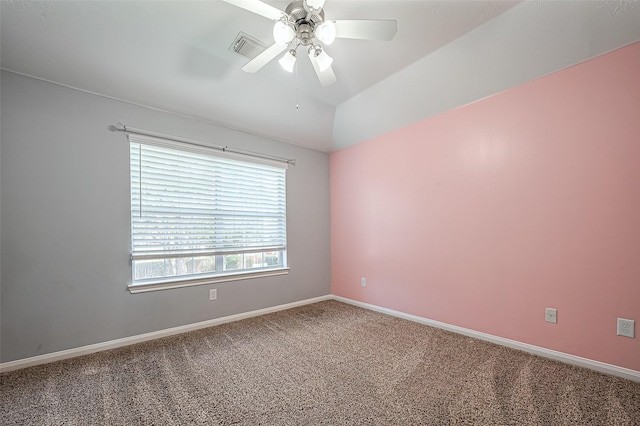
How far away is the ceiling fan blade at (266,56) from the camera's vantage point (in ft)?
5.62

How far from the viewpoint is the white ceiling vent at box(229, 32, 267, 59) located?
1.96 meters

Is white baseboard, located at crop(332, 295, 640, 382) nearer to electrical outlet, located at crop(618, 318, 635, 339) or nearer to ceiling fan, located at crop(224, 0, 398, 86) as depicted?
electrical outlet, located at crop(618, 318, 635, 339)

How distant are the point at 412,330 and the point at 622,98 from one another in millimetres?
2599

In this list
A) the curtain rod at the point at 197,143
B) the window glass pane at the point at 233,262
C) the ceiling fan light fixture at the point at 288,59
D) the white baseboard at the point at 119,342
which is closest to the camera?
the ceiling fan light fixture at the point at 288,59

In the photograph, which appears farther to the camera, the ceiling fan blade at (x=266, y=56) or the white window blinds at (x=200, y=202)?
the white window blinds at (x=200, y=202)

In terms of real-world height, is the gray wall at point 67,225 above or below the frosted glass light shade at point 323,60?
below

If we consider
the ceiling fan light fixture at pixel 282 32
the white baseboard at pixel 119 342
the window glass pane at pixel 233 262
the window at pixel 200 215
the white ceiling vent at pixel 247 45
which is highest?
the white ceiling vent at pixel 247 45

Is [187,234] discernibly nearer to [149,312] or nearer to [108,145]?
[149,312]

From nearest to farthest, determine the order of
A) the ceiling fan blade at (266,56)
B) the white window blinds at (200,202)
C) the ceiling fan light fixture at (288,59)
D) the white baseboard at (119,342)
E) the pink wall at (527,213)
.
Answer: the ceiling fan blade at (266,56)
the ceiling fan light fixture at (288,59)
the pink wall at (527,213)
the white baseboard at (119,342)
the white window blinds at (200,202)

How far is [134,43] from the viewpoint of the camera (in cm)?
211

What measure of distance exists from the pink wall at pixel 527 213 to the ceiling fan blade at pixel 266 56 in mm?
2025

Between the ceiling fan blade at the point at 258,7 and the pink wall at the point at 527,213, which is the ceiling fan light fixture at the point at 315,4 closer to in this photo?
the ceiling fan blade at the point at 258,7

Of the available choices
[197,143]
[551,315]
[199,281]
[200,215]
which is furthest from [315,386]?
[197,143]

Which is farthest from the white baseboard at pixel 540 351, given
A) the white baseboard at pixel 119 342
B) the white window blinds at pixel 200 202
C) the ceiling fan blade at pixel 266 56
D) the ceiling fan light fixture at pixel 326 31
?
the ceiling fan blade at pixel 266 56
